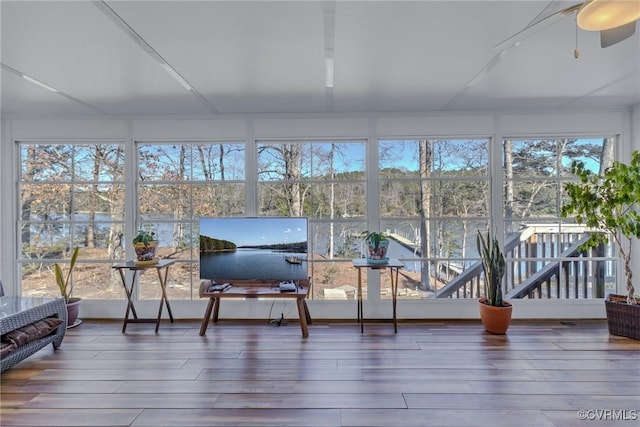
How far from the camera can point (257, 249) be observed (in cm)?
334

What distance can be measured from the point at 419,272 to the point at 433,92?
2.13 meters

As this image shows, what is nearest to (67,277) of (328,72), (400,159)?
(328,72)

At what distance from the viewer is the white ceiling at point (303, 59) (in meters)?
1.86

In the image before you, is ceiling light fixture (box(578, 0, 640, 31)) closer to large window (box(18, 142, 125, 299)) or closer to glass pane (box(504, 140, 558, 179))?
glass pane (box(504, 140, 558, 179))

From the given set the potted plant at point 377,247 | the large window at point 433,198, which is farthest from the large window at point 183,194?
the large window at point 433,198

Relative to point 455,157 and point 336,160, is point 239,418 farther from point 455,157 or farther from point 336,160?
point 455,157

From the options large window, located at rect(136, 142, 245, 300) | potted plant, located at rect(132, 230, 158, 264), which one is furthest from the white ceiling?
potted plant, located at rect(132, 230, 158, 264)

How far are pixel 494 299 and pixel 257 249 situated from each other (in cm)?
264

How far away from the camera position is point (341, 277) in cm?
390

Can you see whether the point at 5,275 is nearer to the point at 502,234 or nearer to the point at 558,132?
the point at 502,234

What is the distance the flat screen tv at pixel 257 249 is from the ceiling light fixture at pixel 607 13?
262 cm

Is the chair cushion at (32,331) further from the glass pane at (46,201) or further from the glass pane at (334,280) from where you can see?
the glass pane at (334,280)

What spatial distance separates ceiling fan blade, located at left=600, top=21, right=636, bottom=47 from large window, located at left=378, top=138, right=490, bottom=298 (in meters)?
2.23

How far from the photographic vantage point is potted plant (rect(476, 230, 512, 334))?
3.24 metres
